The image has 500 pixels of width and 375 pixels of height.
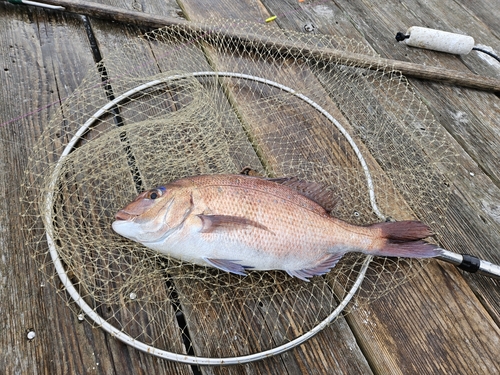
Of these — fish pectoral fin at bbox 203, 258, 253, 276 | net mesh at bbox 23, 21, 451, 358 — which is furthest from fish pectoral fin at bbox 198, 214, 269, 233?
net mesh at bbox 23, 21, 451, 358

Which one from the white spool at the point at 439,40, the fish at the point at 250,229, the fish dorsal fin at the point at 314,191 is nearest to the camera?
the fish at the point at 250,229

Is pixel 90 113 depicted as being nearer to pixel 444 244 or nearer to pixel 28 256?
pixel 28 256

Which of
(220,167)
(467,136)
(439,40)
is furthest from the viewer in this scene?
(439,40)

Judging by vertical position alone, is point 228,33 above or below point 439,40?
below

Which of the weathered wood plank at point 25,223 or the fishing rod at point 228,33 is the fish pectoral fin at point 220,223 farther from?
the fishing rod at point 228,33

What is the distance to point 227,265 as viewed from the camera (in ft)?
5.79

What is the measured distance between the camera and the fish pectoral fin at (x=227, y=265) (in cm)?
176

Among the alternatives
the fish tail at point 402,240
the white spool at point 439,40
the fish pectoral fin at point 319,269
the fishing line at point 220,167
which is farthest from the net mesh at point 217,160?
the white spool at point 439,40

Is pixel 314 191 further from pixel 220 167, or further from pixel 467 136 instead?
pixel 467 136

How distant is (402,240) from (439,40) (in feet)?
7.37

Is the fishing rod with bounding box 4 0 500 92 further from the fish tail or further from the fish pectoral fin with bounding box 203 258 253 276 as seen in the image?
the fish pectoral fin with bounding box 203 258 253 276

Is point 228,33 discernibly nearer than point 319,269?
No

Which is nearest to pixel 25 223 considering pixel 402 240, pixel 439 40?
pixel 402 240

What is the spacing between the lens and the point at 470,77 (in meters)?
3.11
